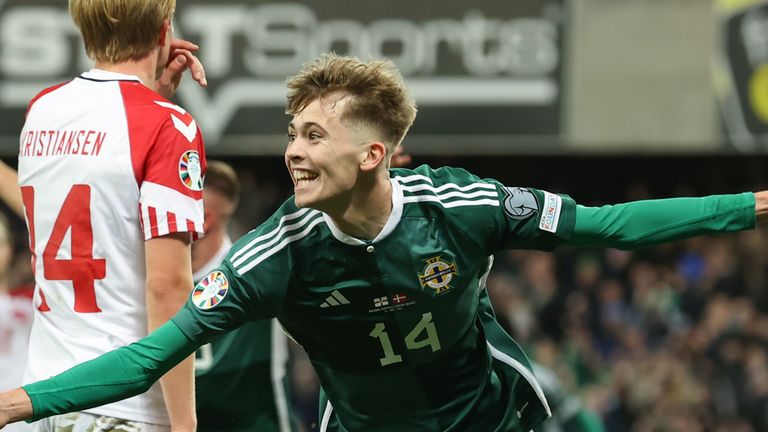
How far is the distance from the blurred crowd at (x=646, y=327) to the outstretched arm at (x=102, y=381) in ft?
26.9

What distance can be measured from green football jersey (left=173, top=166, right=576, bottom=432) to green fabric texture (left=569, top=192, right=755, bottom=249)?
0.34 ft

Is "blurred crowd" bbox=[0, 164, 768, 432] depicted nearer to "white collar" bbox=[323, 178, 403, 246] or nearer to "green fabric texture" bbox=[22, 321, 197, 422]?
"white collar" bbox=[323, 178, 403, 246]

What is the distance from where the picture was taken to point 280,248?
358 cm

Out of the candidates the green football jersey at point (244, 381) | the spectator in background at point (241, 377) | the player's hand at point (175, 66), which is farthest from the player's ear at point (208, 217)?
the player's hand at point (175, 66)

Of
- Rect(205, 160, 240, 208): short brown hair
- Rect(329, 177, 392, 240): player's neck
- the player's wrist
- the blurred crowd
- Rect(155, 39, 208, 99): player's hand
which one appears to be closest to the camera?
the player's wrist

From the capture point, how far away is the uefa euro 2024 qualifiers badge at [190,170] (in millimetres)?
3488

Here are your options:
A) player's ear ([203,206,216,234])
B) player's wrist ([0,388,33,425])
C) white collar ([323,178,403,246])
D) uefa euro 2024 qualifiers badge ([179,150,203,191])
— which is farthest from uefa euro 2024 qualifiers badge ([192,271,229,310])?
player's ear ([203,206,216,234])

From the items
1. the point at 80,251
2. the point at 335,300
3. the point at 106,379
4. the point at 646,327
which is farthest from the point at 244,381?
the point at 646,327

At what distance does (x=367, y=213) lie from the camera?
3.69 metres

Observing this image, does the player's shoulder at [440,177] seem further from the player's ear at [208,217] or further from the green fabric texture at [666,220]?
the player's ear at [208,217]

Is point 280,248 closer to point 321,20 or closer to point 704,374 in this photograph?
point 321,20

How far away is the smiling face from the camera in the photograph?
140 inches

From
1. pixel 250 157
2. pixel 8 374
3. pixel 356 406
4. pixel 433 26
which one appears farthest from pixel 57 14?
pixel 356 406

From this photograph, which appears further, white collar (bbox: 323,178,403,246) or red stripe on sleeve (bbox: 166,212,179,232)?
white collar (bbox: 323,178,403,246)
